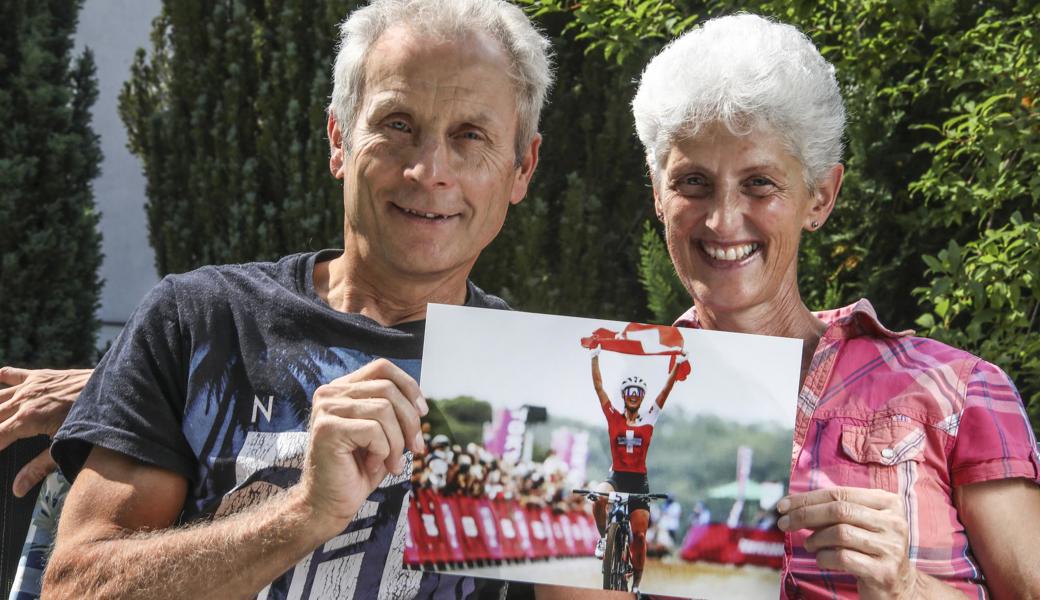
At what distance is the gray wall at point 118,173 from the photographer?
9.46 m

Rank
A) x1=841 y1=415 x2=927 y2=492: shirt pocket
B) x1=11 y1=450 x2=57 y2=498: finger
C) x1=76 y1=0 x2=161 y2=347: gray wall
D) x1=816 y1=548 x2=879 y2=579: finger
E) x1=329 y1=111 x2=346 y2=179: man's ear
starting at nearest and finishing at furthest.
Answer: x1=816 y1=548 x2=879 y2=579: finger
x1=841 y1=415 x2=927 y2=492: shirt pocket
x1=329 y1=111 x2=346 y2=179: man's ear
x1=11 y1=450 x2=57 y2=498: finger
x1=76 y1=0 x2=161 y2=347: gray wall

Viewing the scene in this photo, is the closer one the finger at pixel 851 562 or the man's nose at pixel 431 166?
the finger at pixel 851 562

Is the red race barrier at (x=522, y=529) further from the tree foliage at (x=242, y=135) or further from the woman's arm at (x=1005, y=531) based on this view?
the tree foliage at (x=242, y=135)

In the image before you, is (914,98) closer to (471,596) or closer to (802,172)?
(802,172)

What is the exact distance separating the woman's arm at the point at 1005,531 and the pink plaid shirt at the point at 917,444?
2cm

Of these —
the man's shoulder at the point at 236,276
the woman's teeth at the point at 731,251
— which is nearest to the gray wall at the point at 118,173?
the man's shoulder at the point at 236,276

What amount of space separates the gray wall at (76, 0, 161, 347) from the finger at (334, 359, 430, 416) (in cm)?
820

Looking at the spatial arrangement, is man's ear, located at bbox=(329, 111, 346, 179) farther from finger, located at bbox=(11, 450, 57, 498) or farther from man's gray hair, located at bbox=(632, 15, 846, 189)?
finger, located at bbox=(11, 450, 57, 498)

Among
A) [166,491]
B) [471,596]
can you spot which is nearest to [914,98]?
[471,596]

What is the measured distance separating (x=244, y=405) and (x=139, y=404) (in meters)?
0.19

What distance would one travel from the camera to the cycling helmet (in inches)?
72.5

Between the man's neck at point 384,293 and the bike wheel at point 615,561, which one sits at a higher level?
the man's neck at point 384,293

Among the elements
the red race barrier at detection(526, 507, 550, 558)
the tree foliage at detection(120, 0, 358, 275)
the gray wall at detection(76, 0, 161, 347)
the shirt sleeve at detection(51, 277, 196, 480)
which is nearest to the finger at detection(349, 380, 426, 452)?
the red race barrier at detection(526, 507, 550, 558)

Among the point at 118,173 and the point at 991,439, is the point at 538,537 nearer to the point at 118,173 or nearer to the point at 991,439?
the point at 991,439
